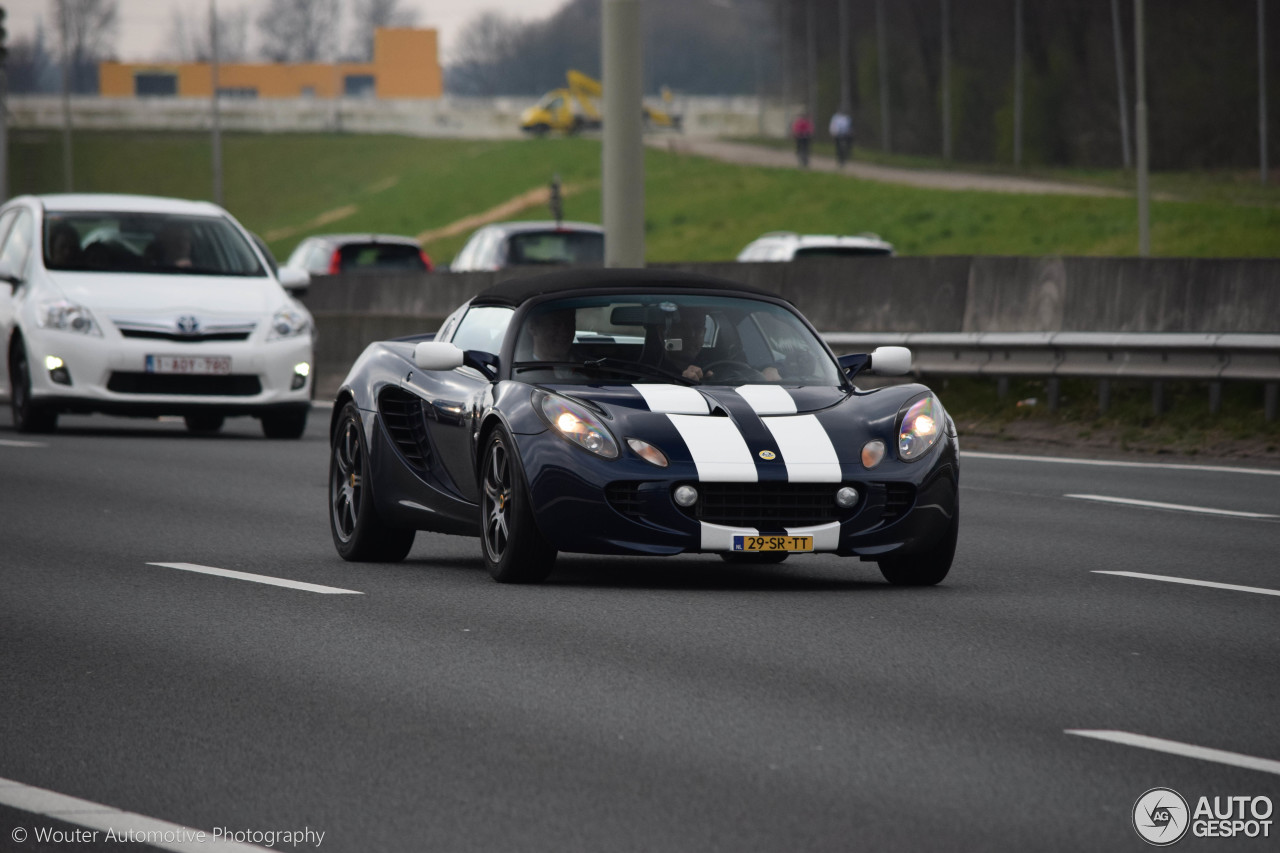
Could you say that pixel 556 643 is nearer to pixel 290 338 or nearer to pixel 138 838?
pixel 138 838

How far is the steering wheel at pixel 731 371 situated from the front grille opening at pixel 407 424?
4.34 ft

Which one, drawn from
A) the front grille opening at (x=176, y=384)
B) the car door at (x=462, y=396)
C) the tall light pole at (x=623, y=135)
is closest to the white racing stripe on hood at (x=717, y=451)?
the car door at (x=462, y=396)

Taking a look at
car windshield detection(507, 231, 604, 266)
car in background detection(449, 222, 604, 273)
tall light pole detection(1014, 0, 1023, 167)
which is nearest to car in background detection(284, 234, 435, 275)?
car in background detection(449, 222, 604, 273)

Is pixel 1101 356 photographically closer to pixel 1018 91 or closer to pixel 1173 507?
pixel 1173 507

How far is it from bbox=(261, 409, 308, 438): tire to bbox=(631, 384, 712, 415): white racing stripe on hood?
934 cm

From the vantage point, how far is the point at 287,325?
18.3 metres

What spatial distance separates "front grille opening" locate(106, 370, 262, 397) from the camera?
1781cm

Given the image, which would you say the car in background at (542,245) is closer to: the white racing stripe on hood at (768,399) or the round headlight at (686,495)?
the white racing stripe on hood at (768,399)

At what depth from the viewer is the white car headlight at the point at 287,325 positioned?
59.6 feet

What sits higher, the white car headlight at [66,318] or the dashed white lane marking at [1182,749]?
the white car headlight at [66,318]

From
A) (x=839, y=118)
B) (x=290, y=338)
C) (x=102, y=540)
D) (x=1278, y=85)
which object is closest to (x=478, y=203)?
(x=839, y=118)

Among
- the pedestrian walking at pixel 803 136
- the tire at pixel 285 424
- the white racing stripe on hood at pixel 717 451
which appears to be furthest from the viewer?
the pedestrian walking at pixel 803 136

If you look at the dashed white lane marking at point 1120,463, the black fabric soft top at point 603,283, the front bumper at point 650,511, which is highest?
the black fabric soft top at point 603,283

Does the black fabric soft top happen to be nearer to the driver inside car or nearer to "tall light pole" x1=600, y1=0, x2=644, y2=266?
the driver inside car
